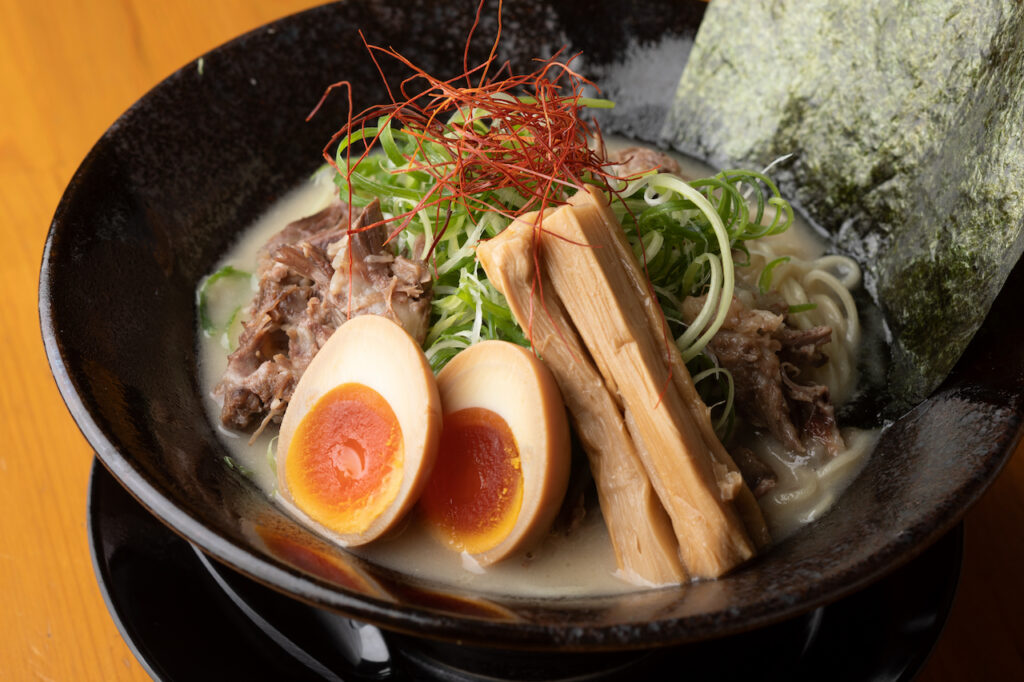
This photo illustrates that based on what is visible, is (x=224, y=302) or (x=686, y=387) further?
(x=224, y=302)

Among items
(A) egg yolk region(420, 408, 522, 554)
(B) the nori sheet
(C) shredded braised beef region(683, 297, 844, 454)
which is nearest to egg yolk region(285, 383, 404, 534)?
(A) egg yolk region(420, 408, 522, 554)

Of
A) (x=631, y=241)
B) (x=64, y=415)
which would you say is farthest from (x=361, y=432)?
(x=64, y=415)

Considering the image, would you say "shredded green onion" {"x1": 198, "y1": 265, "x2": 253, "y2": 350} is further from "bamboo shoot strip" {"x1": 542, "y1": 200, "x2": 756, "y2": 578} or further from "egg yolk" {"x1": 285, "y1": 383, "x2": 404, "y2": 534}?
"bamboo shoot strip" {"x1": 542, "y1": 200, "x2": 756, "y2": 578}

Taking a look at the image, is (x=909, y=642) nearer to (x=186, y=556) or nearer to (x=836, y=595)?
(x=836, y=595)

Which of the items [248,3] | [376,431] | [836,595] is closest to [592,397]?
[376,431]

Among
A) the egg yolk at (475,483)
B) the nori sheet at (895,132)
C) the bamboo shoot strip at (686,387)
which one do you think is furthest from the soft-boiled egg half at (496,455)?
the nori sheet at (895,132)

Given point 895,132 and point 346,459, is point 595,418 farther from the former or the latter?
point 895,132

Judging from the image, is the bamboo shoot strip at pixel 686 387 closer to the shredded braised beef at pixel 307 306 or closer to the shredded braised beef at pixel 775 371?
the shredded braised beef at pixel 775 371
